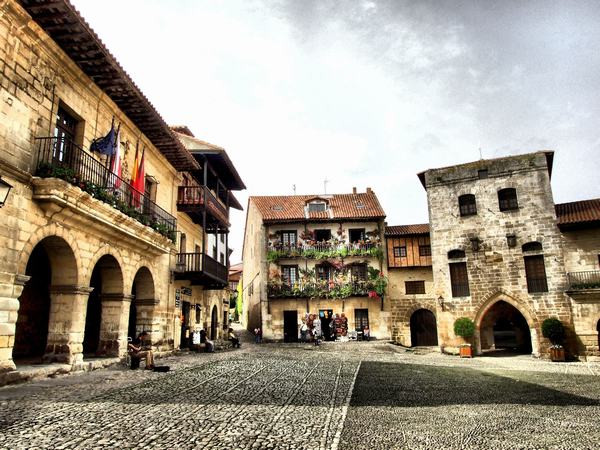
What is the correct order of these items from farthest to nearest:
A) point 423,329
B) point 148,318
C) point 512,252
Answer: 1. point 423,329
2. point 512,252
3. point 148,318

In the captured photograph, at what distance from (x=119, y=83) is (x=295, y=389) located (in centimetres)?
989

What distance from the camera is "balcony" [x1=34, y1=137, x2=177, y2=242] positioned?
389 inches

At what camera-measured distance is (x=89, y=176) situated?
11508mm

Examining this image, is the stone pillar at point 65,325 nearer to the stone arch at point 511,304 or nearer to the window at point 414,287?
the stone arch at point 511,304

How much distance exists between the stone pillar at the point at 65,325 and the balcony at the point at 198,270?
6646mm

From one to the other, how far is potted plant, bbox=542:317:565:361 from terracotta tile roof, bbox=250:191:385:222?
1203 cm

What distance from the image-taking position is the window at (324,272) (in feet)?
96.7

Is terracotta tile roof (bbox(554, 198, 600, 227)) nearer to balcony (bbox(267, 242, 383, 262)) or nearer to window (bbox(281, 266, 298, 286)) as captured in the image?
Result: balcony (bbox(267, 242, 383, 262))

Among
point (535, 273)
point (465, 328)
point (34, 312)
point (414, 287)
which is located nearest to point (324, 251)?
point (414, 287)

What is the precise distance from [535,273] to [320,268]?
13.1 meters

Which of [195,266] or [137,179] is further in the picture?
[195,266]

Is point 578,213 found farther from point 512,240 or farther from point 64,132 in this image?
point 64,132

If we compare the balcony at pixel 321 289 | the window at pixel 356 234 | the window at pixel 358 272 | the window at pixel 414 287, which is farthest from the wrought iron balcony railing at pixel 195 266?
the window at pixel 414 287

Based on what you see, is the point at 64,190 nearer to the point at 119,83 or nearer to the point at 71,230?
the point at 71,230
